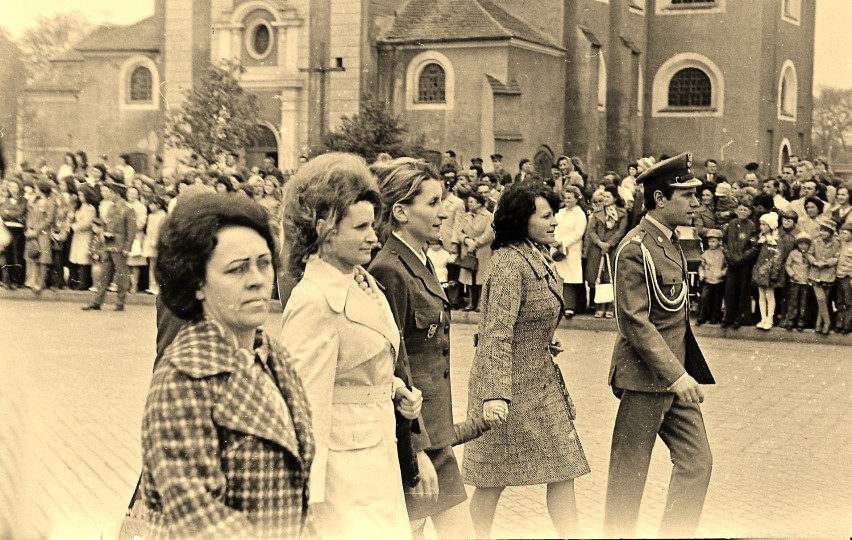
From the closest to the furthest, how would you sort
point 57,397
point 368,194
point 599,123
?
point 368,194 → point 57,397 → point 599,123

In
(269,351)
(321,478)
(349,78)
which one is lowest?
(321,478)

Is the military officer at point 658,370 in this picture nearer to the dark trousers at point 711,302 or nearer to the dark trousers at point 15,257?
the dark trousers at point 711,302

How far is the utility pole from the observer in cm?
3738

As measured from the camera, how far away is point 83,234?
67.8 ft

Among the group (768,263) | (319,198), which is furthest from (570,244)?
(319,198)

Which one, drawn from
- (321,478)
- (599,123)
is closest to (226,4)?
(599,123)

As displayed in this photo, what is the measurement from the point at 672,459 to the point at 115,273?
15.0 meters

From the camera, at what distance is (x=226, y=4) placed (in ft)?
124

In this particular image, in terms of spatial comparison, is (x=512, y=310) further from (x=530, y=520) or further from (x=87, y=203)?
(x=87, y=203)

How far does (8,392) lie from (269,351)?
4.24ft

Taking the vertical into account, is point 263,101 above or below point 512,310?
above

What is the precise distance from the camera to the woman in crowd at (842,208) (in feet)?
51.7

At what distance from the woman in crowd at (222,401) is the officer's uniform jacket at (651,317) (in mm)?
2911

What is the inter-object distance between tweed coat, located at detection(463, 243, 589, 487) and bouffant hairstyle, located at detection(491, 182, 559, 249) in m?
0.05
